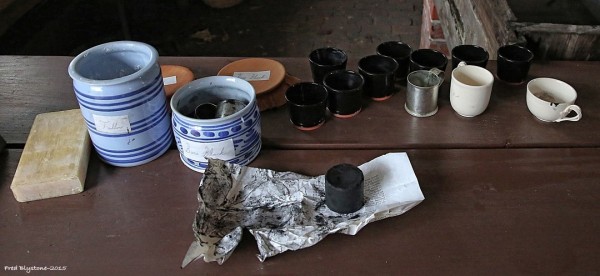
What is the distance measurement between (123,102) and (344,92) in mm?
388

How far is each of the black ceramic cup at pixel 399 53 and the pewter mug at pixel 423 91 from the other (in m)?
0.05

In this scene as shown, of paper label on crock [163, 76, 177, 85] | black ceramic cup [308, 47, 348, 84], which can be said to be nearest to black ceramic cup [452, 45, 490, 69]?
black ceramic cup [308, 47, 348, 84]

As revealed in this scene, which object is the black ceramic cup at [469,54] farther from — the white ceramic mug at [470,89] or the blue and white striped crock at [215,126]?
the blue and white striped crock at [215,126]

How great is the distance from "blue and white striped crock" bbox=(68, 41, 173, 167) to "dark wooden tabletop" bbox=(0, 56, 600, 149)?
0.19m

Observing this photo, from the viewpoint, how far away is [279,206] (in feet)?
2.77

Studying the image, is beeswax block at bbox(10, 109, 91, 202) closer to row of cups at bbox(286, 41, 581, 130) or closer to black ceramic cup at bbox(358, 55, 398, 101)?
row of cups at bbox(286, 41, 581, 130)

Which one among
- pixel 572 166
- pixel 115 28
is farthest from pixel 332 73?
pixel 115 28

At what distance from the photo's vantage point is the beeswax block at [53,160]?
86cm

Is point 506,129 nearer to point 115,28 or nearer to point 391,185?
point 391,185

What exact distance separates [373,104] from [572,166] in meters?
0.37

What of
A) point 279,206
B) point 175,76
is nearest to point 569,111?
point 279,206

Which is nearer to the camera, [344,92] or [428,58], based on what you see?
[344,92]

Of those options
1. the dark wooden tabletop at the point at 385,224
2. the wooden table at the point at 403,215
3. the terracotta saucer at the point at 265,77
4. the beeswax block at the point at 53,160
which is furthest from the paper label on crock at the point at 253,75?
the beeswax block at the point at 53,160

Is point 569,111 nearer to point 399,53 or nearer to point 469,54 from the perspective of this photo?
point 469,54
